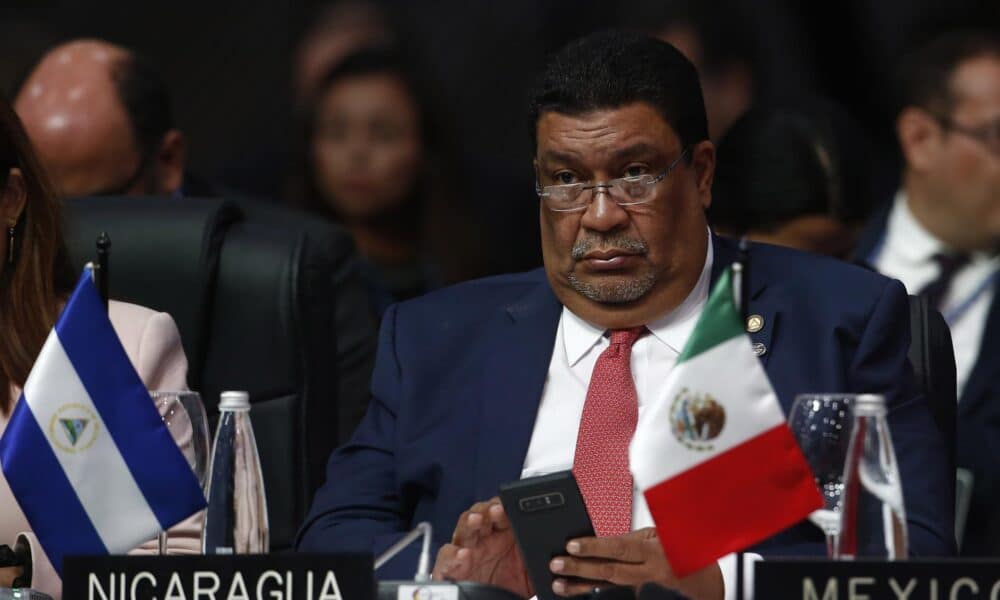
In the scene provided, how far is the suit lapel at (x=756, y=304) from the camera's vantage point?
3.35 metres

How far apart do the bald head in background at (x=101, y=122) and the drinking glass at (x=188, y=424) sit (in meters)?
2.07

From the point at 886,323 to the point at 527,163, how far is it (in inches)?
→ 167

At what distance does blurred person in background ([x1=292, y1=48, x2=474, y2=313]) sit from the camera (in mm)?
6789

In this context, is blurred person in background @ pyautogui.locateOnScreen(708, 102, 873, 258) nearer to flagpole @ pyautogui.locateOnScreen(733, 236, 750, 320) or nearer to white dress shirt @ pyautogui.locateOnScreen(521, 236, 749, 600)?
white dress shirt @ pyautogui.locateOnScreen(521, 236, 749, 600)

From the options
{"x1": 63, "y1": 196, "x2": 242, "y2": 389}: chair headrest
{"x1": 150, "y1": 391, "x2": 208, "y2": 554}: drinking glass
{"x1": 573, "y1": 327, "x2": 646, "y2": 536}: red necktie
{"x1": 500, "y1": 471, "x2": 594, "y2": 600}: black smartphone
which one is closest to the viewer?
{"x1": 500, "y1": 471, "x2": 594, "y2": 600}: black smartphone

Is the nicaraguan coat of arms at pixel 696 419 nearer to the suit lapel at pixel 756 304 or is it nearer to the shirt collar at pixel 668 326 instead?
the suit lapel at pixel 756 304

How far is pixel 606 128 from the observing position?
3346 millimetres

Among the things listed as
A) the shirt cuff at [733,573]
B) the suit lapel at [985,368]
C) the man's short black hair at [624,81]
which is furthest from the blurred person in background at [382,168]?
the shirt cuff at [733,573]

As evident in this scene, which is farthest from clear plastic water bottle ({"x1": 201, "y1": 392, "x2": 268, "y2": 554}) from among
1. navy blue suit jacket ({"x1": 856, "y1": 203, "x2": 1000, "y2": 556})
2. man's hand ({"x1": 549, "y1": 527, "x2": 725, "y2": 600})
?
navy blue suit jacket ({"x1": 856, "y1": 203, "x2": 1000, "y2": 556})

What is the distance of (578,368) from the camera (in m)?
3.47

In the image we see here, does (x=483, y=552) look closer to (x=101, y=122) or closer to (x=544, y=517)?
(x=544, y=517)

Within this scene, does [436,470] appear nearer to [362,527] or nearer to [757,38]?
[362,527]

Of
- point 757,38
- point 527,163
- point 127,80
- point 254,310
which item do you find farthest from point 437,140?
point 254,310

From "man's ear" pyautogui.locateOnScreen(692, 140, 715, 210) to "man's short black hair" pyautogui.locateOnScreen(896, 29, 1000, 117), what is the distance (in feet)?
7.96
